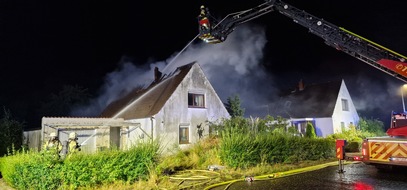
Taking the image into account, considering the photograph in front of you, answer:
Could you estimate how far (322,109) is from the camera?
26.5m

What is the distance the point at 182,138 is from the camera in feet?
57.6

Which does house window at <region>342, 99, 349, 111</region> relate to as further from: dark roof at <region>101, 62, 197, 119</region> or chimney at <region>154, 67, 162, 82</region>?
chimney at <region>154, 67, 162, 82</region>

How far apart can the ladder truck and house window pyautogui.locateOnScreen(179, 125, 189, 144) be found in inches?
259

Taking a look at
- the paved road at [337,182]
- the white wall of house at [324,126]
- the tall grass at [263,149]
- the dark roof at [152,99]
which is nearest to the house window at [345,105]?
the white wall of house at [324,126]

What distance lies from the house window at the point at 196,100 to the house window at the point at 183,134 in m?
1.55

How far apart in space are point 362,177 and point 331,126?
1689 cm

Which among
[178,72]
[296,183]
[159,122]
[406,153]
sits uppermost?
[178,72]

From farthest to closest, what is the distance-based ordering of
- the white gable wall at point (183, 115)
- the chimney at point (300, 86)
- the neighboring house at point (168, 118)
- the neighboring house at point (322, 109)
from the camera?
the chimney at point (300, 86) → the neighboring house at point (322, 109) → the white gable wall at point (183, 115) → the neighboring house at point (168, 118)

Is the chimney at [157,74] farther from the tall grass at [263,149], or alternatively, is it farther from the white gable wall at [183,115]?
the tall grass at [263,149]

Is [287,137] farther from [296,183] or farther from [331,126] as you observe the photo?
[331,126]

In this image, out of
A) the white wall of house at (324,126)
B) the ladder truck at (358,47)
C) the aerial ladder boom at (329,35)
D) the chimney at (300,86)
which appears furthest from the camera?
the chimney at (300,86)

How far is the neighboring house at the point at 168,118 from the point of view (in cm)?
1634

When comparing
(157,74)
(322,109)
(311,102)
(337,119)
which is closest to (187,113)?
(157,74)

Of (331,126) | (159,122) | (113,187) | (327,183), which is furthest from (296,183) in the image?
(331,126)
